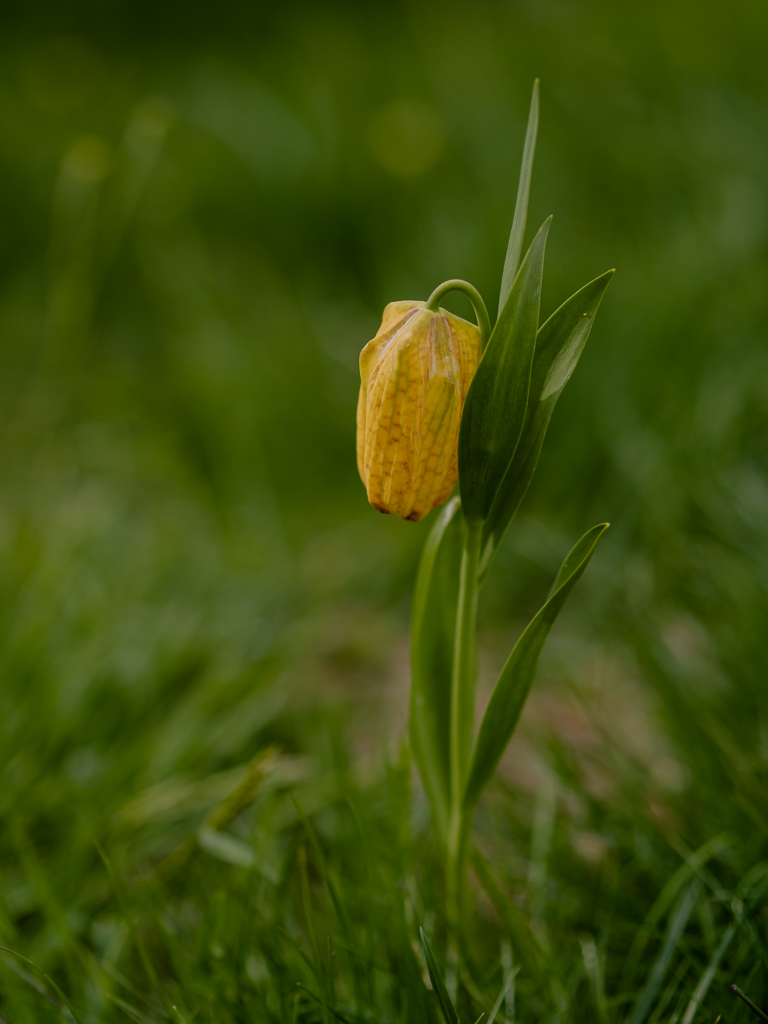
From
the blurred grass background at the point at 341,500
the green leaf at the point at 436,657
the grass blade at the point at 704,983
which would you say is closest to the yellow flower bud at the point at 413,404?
the green leaf at the point at 436,657

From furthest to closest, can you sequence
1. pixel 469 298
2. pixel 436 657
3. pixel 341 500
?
1. pixel 341 500
2. pixel 436 657
3. pixel 469 298

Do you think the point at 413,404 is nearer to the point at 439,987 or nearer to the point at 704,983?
the point at 439,987

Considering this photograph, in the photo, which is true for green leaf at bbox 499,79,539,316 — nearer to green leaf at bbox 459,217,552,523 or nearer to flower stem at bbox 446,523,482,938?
green leaf at bbox 459,217,552,523

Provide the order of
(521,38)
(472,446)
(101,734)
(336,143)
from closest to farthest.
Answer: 1. (472,446)
2. (101,734)
3. (336,143)
4. (521,38)

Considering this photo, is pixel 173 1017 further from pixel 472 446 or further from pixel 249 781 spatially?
pixel 472 446

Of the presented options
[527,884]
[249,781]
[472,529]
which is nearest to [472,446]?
[472,529]

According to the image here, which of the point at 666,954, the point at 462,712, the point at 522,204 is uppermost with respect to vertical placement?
the point at 522,204

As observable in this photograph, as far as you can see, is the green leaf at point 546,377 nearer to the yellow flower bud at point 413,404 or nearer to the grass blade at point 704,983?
the yellow flower bud at point 413,404

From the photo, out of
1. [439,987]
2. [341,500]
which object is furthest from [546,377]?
[341,500]
